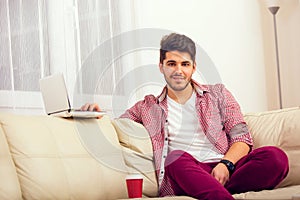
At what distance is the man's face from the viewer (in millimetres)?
2480

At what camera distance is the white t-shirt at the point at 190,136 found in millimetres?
2492

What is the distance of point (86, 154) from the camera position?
7.64 ft

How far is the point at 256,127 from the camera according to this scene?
8.82ft

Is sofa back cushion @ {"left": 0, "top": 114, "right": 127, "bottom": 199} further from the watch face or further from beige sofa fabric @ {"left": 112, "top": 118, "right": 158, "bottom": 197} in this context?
the watch face

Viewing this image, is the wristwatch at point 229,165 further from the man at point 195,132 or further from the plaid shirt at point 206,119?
the plaid shirt at point 206,119

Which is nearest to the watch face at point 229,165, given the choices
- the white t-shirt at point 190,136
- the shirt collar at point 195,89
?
the white t-shirt at point 190,136

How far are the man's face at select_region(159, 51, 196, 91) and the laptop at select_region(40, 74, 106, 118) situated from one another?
0.35 meters

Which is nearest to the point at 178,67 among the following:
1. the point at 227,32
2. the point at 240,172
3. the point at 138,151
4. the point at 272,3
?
the point at 138,151

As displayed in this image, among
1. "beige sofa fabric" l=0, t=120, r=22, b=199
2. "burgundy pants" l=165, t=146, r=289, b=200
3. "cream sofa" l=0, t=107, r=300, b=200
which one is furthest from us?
"burgundy pants" l=165, t=146, r=289, b=200

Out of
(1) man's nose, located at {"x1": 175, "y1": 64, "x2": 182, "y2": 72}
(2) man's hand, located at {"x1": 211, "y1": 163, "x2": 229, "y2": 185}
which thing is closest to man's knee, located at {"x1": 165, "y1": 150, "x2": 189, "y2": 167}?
(2) man's hand, located at {"x1": 211, "y1": 163, "x2": 229, "y2": 185}

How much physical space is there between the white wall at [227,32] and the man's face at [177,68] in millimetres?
879

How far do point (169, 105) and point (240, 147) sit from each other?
0.38 m

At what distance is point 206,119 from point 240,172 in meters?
0.33

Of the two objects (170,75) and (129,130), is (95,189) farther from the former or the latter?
(170,75)
